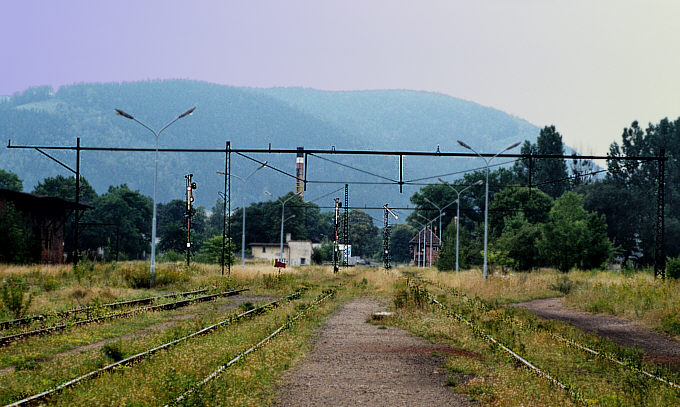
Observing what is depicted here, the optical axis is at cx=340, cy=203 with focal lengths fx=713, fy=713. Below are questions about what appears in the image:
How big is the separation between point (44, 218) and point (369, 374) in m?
60.0

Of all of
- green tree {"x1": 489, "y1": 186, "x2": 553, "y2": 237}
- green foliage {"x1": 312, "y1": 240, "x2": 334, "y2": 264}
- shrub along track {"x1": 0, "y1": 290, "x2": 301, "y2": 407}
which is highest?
green tree {"x1": 489, "y1": 186, "x2": 553, "y2": 237}

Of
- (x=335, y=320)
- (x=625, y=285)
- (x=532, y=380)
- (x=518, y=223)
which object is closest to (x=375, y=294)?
(x=625, y=285)

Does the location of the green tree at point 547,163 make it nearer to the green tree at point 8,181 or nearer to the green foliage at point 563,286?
the green foliage at point 563,286

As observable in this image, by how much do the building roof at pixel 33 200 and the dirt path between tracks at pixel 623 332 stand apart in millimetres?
44707

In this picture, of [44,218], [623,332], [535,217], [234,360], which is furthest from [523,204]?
[234,360]

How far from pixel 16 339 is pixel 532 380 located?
1162cm

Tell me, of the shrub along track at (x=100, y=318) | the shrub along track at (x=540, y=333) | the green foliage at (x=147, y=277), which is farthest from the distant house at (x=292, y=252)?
the shrub along track at (x=540, y=333)

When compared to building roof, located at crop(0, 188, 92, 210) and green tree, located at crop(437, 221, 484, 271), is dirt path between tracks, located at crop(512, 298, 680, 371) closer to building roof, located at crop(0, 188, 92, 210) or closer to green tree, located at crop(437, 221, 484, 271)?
green tree, located at crop(437, 221, 484, 271)

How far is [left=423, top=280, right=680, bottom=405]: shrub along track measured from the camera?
11.7 metres

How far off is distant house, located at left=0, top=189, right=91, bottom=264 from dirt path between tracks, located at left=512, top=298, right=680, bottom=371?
45.7m

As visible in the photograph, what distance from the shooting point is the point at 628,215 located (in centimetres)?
11044

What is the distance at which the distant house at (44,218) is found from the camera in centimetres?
6100

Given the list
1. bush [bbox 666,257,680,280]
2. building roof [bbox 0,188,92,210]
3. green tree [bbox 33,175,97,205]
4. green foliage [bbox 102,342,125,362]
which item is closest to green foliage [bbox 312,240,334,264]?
green tree [bbox 33,175,97,205]

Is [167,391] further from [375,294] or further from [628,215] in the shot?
[628,215]
